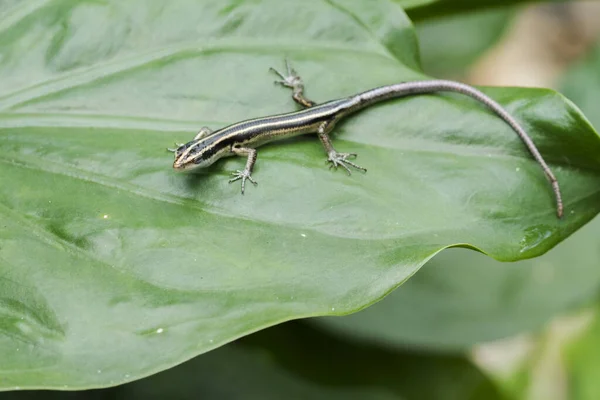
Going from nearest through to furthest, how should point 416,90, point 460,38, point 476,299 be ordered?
point 416,90 → point 476,299 → point 460,38

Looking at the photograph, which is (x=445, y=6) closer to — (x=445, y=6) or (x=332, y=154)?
(x=445, y=6)

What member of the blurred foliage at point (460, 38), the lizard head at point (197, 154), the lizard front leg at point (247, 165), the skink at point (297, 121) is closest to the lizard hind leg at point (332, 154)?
the skink at point (297, 121)

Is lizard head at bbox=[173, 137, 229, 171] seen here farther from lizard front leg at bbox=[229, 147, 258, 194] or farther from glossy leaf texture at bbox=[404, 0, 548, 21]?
glossy leaf texture at bbox=[404, 0, 548, 21]

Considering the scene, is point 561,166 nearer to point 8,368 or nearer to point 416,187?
point 416,187

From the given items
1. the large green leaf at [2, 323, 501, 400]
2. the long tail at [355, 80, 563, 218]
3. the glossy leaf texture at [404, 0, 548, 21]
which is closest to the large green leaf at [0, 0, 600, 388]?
the long tail at [355, 80, 563, 218]

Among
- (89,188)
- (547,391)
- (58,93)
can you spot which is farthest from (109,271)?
(547,391)

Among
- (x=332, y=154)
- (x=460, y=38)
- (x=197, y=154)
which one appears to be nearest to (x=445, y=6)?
(x=332, y=154)
